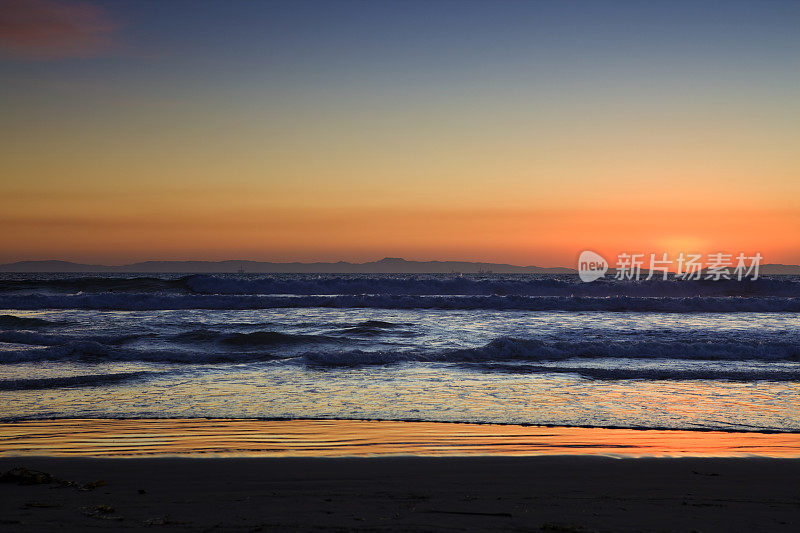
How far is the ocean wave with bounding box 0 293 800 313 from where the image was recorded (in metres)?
28.3

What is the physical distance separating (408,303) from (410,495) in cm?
2475

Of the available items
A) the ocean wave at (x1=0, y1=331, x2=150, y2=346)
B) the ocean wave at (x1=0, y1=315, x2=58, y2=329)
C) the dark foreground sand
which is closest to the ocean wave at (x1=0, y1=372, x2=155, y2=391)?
the dark foreground sand

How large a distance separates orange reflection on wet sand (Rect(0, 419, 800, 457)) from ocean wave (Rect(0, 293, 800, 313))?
69.2 ft

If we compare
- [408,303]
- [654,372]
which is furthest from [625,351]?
[408,303]

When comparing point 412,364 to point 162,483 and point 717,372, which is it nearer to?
point 717,372

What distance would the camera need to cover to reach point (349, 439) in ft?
21.9

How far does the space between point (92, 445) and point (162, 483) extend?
1811 mm

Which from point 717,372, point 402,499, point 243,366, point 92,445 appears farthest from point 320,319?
point 402,499

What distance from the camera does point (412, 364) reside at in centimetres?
1241

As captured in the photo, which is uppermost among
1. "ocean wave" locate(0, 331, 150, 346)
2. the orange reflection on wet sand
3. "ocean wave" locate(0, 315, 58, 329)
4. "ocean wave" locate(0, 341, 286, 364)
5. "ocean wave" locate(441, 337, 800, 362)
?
"ocean wave" locate(441, 337, 800, 362)

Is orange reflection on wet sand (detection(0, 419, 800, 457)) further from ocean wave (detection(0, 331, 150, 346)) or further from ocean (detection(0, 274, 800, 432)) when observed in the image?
ocean wave (detection(0, 331, 150, 346))

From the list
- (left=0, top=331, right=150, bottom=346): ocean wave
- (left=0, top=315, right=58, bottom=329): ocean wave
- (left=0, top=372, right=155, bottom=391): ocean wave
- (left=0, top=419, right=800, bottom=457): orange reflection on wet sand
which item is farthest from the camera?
(left=0, top=315, right=58, bottom=329): ocean wave

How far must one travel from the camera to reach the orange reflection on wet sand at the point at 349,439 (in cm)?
614

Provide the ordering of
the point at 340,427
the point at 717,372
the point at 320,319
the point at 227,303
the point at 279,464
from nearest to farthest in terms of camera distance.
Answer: the point at 279,464, the point at 340,427, the point at 717,372, the point at 320,319, the point at 227,303
